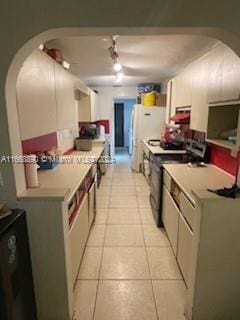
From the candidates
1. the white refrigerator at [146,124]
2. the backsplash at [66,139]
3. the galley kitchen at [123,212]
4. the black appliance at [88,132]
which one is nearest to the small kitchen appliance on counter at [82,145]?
the backsplash at [66,139]

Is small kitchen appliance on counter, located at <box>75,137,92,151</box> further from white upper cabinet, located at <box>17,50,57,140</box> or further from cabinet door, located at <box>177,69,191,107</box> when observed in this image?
white upper cabinet, located at <box>17,50,57,140</box>

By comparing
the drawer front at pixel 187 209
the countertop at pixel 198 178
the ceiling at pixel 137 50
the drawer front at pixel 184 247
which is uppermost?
the ceiling at pixel 137 50

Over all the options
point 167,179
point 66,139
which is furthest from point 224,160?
point 66,139

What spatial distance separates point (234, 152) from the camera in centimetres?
166

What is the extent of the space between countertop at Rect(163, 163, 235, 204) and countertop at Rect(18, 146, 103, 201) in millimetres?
949

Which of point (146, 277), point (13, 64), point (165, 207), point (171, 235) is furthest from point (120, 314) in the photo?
point (13, 64)

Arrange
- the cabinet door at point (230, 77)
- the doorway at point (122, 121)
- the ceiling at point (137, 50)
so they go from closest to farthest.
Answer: the cabinet door at point (230, 77)
the ceiling at point (137, 50)
the doorway at point (122, 121)

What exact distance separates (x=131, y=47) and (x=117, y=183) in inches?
111

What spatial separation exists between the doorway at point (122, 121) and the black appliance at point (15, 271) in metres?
7.45

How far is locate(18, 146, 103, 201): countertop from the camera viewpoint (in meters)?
1.44

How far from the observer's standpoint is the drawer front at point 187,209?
1702 millimetres

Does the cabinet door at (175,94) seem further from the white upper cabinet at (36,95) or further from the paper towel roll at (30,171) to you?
the paper towel roll at (30,171)

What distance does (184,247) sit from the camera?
75.5 inches

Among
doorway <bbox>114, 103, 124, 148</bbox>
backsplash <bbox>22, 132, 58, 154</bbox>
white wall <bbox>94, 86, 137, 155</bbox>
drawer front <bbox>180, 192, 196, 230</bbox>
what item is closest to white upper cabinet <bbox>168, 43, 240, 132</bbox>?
drawer front <bbox>180, 192, 196, 230</bbox>
